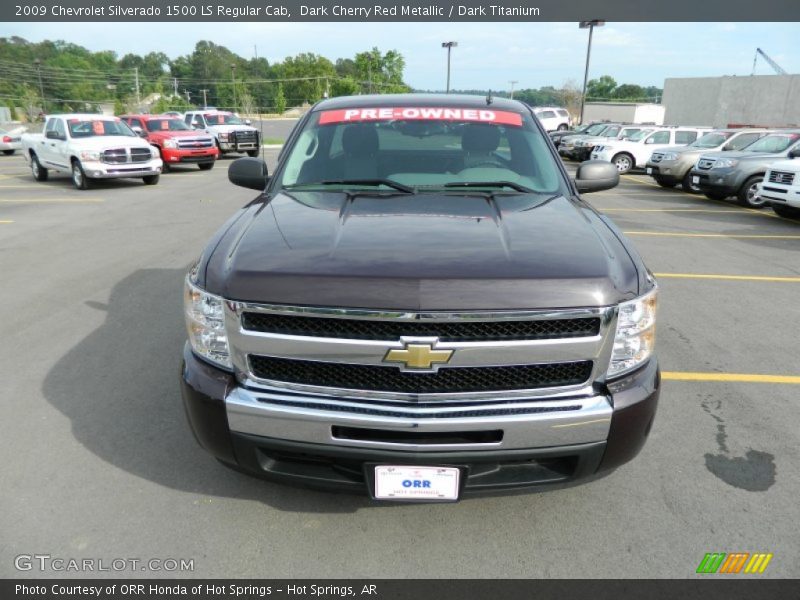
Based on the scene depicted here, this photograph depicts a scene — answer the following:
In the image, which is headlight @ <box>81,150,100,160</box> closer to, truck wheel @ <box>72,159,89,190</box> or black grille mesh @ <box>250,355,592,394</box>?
truck wheel @ <box>72,159,89,190</box>

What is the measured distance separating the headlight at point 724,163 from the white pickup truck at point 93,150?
1360 cm

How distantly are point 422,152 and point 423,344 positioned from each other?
1.87 m

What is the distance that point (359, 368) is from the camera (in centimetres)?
237

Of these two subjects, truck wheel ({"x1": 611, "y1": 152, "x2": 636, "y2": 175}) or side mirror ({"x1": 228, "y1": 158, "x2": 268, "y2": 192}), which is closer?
side mirror ({"x1": 228, "y1": 158, "x2": 268, "y2": 192})

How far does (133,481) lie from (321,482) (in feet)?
4.00

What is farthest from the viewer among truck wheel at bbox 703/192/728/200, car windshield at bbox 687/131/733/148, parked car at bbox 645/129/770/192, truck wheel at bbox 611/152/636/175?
truck wheel at bbox 611/152/636/175

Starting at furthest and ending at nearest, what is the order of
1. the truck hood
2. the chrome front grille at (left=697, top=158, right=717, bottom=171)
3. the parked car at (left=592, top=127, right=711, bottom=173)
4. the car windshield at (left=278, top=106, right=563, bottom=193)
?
the parked car at (left=592, top=127, right=711, bottom=173) → the chrome front grille at (left=697, top=158, right=717, bottom=171) → the car windshield at (left=278, top=106, right=563, bottom=193) → the truck hood

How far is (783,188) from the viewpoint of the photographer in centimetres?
1116

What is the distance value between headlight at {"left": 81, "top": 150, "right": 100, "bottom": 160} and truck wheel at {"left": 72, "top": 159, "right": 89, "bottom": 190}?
234mm

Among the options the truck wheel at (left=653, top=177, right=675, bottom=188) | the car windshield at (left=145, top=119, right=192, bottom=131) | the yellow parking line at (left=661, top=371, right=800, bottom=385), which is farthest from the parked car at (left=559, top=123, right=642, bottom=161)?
the yellow parking line at (left=661, top=371, right=800, bottom=385)

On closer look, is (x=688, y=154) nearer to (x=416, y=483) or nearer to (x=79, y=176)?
(x=79, y=176)

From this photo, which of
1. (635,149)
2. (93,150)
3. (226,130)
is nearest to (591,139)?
(635,149)

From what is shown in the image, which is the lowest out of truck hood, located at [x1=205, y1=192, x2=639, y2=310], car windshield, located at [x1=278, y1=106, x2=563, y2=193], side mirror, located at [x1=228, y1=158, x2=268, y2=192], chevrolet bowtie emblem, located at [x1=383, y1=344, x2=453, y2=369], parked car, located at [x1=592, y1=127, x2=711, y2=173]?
parked car, located at [x1=592, y1=127, x2=711, y2=173]

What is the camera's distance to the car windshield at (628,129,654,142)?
2145cm
